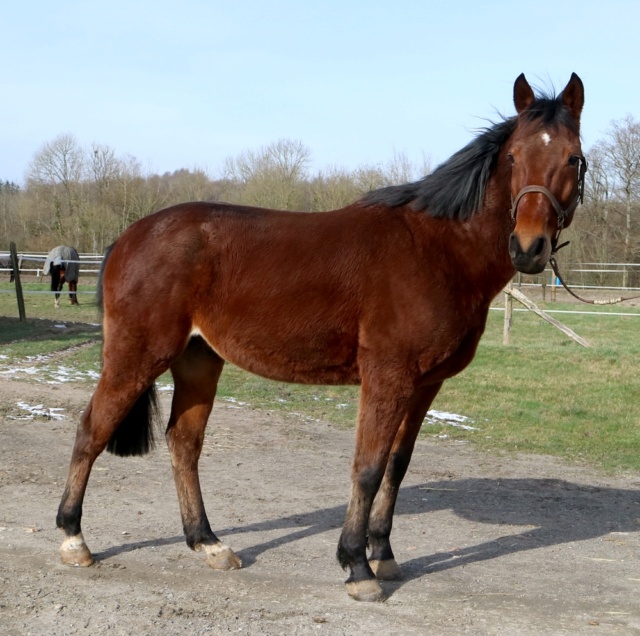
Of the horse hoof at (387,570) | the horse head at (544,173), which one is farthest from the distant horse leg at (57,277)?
the horse head at (544,173)

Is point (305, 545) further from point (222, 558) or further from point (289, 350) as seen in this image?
point (289, 350)

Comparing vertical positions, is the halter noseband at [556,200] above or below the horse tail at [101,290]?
above

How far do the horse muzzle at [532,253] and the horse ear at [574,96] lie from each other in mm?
864

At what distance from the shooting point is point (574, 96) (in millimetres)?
4172

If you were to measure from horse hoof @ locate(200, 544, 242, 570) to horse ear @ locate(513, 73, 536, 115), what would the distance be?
316 cm

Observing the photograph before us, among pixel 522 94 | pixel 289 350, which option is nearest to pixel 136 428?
pixel 289 350

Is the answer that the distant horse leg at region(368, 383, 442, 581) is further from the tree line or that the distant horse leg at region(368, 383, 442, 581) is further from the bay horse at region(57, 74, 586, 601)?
the tree line

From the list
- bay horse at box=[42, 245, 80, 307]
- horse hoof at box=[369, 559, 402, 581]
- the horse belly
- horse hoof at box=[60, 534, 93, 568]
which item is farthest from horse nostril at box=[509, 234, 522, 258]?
bay horse at box=[42, 245, 80, 307]

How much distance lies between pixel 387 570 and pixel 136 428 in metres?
1.91

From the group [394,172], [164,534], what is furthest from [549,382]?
[394,172]

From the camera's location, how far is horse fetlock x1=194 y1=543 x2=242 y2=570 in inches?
177

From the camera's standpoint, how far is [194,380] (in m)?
4.89

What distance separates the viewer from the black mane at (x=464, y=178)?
169 inches

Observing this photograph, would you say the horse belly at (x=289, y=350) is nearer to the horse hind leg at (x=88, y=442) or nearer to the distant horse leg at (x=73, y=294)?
the horse hind leg at (x=88, y=442)
